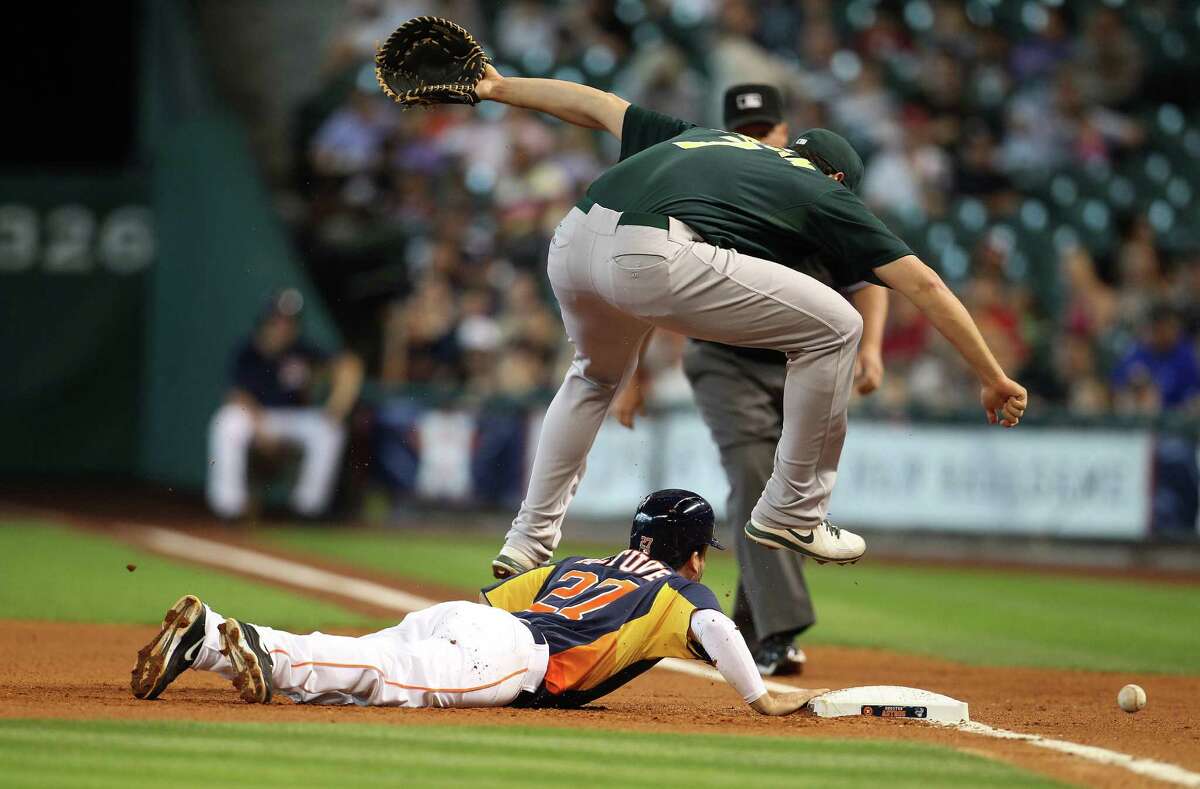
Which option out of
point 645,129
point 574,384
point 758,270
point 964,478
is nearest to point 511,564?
point 574,384

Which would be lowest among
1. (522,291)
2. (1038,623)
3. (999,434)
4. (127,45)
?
(1038,623)

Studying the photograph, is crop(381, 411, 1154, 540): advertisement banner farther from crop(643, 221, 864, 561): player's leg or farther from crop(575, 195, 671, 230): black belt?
crop(575, 195, 671, 230): black belt

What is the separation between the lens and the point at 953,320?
203 inches

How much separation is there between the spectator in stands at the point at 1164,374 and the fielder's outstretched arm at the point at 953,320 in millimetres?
7990

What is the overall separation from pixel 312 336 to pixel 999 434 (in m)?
5.69

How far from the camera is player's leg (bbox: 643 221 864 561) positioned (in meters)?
5.13

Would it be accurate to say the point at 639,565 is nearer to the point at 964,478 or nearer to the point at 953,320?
the point at 953,320

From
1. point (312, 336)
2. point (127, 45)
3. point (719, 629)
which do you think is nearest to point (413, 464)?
point (312, 336)

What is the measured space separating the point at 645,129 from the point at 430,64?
802 mm

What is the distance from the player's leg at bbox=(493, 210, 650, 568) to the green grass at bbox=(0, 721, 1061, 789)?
1376 mm

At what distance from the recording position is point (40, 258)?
54.6 feet

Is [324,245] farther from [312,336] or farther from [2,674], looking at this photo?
[2,674]

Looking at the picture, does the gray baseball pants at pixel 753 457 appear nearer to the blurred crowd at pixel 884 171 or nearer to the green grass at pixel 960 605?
the green grass at pixel 960 605

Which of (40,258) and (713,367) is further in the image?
(40,258)
